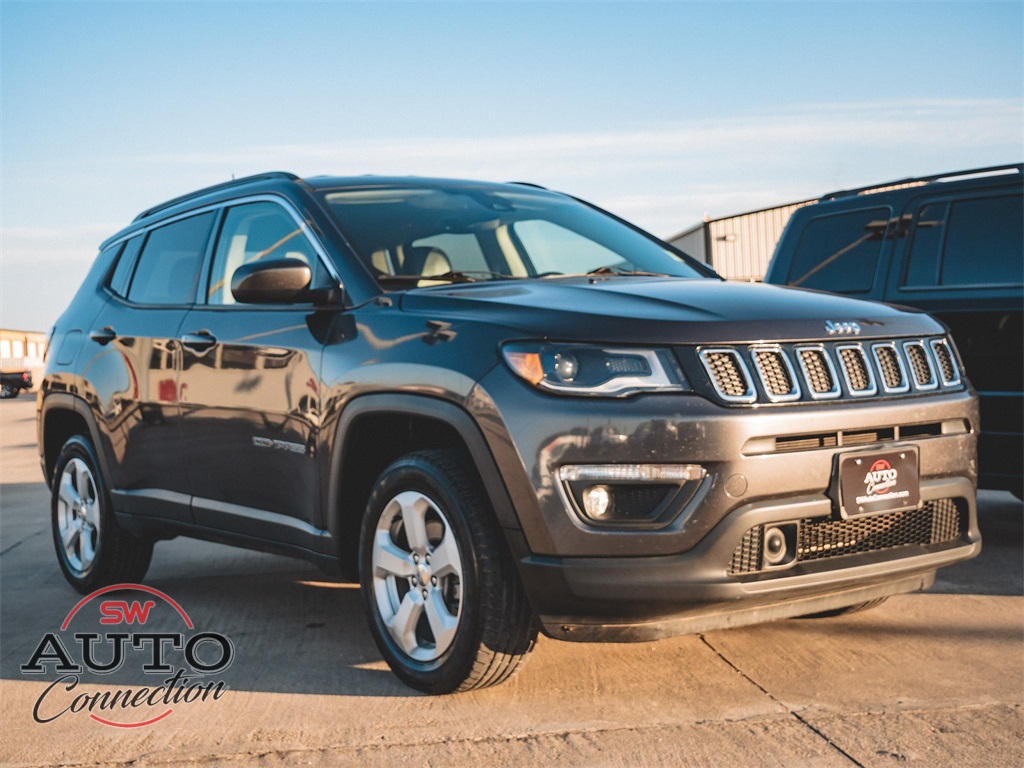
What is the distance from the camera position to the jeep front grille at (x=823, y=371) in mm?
3600

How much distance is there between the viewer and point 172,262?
5738mm

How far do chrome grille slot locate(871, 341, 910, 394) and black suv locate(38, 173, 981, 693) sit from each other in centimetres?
1

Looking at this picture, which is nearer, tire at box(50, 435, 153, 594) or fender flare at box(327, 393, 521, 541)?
fender flare at box(327, 393, 521, 541)

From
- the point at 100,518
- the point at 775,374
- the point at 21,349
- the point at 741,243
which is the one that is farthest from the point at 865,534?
the point at 21,349

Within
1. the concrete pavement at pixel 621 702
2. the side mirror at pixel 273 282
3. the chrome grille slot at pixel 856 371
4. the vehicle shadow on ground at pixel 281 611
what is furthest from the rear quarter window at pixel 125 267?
the chrome grille slot at pixel 856 371

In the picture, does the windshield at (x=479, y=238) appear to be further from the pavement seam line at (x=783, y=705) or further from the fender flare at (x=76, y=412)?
the fender flare at (x=76, y=412)

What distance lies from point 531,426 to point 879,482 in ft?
3.60

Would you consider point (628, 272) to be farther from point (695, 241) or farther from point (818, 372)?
point (695, 241)

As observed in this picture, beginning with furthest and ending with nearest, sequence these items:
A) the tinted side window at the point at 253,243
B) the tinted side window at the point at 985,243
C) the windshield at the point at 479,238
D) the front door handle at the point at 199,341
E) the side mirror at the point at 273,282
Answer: the tinted side window at the point at 985,243
the front door handle at the point at 199,341
the tinted side window at the point at 253,243
the windshield at the point at 479,238
the side mirror at the point at 273,282

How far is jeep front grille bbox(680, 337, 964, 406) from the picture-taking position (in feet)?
11.8

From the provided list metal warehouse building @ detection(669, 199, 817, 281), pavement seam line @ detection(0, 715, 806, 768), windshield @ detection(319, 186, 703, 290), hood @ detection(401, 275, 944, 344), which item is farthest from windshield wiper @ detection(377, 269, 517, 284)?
metal warehouse building @ detection(669, 199, 817, 281)

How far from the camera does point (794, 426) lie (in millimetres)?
3602

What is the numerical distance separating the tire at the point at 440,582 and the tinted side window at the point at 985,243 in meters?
3.50

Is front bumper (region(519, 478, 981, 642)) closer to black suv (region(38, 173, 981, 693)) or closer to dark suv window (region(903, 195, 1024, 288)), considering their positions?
black suv (region(38, 173, 981, 693))
